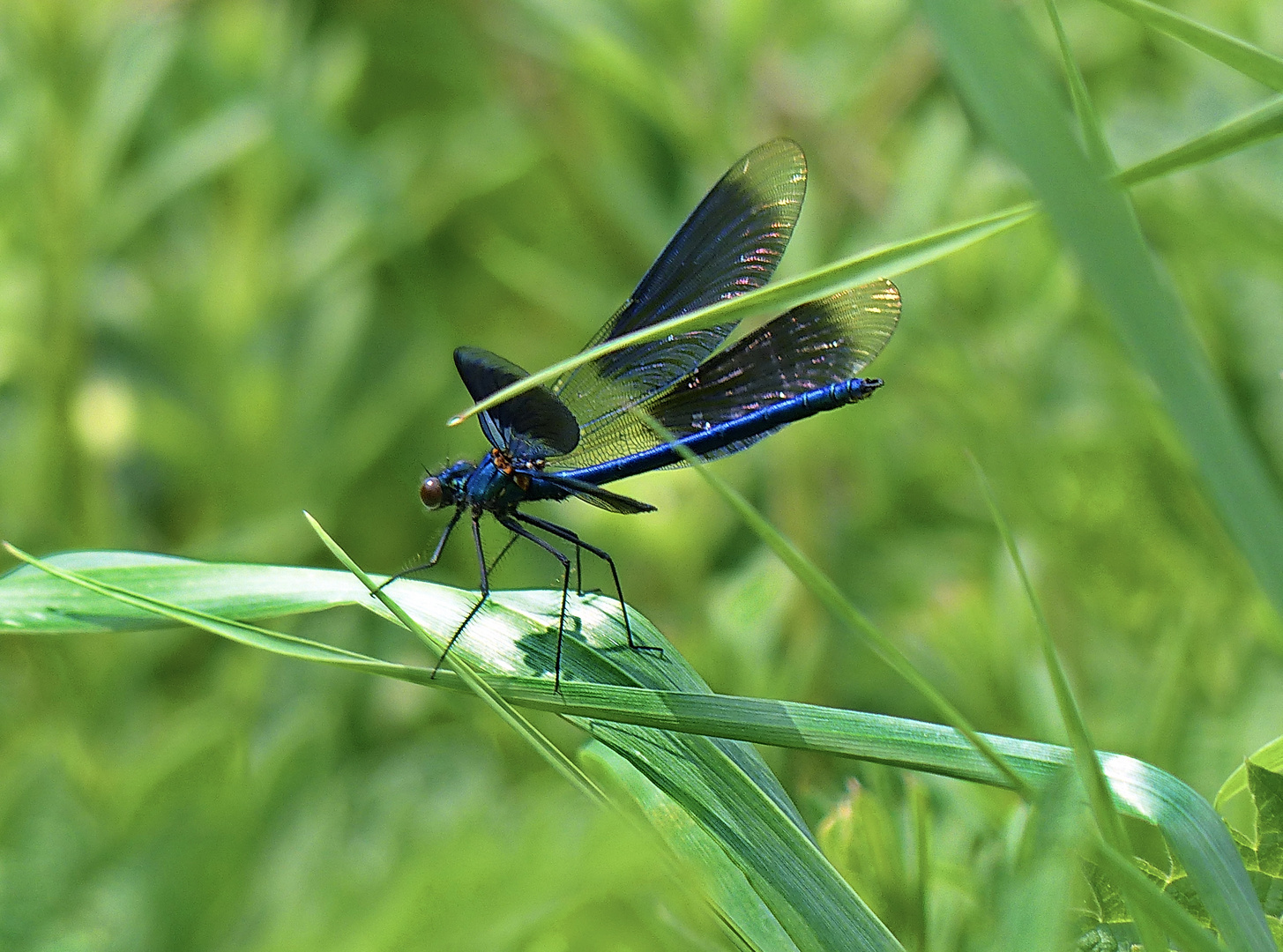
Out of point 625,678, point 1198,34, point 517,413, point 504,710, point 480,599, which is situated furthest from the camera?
point 517,413

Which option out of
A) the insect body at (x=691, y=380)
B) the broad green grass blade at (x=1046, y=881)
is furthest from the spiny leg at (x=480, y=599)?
the broad green grass blade at (x=1046, y=881)

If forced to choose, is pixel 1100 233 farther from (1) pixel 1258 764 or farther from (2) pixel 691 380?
(2) pixel 691 380

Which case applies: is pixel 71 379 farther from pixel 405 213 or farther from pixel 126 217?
pixel 405 213

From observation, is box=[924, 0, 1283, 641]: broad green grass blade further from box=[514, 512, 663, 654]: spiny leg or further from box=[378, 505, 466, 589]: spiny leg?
box=[378, 505, 466, 589]: spiny leg

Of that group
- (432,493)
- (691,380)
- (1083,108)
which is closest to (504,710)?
(1083,108)

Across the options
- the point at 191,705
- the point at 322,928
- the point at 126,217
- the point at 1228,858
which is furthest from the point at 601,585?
the point at 1228,858

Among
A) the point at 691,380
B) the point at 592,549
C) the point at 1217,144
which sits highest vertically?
the point at 691,380

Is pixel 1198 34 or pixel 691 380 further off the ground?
pixel 691 380

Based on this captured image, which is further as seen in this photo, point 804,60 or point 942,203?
point 804,60
